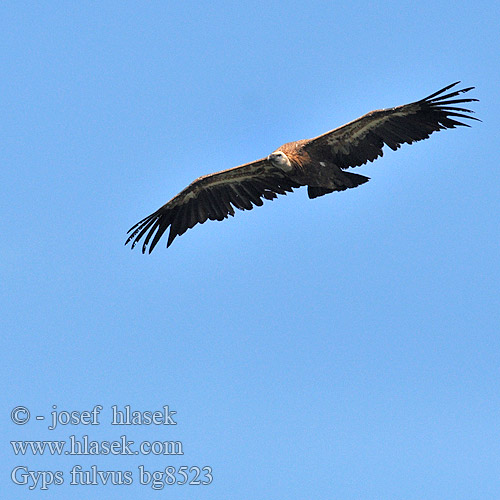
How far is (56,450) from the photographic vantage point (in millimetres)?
19109

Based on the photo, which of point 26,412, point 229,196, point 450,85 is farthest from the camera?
point 229,196

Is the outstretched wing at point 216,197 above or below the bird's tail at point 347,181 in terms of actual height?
above

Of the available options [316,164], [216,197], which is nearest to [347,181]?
[316,164]

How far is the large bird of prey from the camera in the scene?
1897 centimetres

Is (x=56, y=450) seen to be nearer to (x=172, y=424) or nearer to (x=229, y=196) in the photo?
(x=172, y=424)

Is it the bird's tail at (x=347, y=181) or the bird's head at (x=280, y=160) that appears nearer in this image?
the bird's head at (x=280, y=160)

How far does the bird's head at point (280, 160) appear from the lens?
1928 centimetres

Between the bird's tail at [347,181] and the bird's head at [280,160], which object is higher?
the bird's head at [280,160]

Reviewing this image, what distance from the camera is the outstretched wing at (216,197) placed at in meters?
20.8

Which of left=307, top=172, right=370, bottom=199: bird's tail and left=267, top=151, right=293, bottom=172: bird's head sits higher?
left=267, top=151, right=293, bottom=172: bird's head

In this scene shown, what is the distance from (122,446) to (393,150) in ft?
25.7

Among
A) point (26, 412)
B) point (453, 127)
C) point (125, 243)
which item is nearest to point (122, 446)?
point (26, 412)

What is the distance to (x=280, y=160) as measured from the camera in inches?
759

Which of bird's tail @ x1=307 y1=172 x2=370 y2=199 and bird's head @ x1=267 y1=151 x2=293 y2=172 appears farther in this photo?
bird's tail @ x1=307 y1=172 x2=370 y2=199
